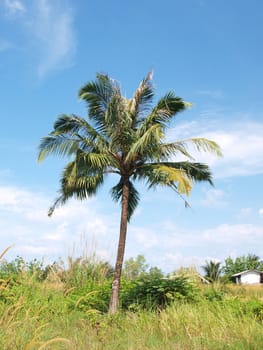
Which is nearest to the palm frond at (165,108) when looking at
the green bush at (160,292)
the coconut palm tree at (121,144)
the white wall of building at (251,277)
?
the coconut palm tree at (121,144)

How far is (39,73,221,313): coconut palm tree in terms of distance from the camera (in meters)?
15.1

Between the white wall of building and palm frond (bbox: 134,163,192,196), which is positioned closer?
palm frond (bbox: 134,163,192,196)

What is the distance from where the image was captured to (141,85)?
17109 mm

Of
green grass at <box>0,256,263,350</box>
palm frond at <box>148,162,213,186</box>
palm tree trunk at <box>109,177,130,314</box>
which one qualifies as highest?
palm frond at <box>148,162,213,186</box>

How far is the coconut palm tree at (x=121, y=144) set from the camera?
49.5ft

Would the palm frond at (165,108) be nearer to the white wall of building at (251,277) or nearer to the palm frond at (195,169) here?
the palm frond at (195,169)

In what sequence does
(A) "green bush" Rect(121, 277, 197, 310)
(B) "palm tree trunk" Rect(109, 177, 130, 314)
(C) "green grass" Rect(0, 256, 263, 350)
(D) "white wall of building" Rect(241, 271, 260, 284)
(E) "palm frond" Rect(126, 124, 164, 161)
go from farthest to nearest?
(D) "white wall of building" Rect(241, 271, 260, 284) → (E) "palm frond" Rect(126, 124, 164, 161) → (B) "palm tree trunk" Rect(109, 177, 130, 314) → (A) "green bush" Rect(121, 277, 197, 310) → (C) "green grass" Rect(0, 256, 263, 350)

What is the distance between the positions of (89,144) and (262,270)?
54.4m

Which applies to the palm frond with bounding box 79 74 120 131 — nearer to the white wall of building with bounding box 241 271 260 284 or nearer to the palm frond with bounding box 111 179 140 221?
the palm frond with bounding box 111 179 140 221

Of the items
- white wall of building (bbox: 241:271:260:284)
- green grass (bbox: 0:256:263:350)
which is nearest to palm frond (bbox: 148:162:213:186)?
green grass (bbox: 0:256:263:350)

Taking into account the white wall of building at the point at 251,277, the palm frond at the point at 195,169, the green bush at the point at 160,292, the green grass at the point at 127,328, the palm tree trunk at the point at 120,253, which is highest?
the white wall of building at the point at 251,277

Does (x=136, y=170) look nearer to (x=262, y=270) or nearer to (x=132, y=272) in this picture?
(x=132, y=272)

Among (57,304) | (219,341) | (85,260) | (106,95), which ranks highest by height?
(106,95)

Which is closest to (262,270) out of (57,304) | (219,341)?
(57,304)
